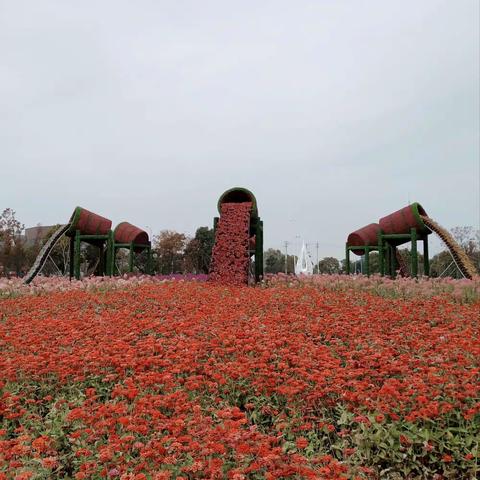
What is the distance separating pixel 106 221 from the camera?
2116 centimetres

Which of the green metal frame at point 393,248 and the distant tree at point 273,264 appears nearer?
the green metal frame at point 393,248

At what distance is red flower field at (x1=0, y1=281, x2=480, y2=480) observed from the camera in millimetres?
2889

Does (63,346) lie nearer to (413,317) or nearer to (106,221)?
(413,317)

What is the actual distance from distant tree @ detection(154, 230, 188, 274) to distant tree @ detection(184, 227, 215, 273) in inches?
36.4

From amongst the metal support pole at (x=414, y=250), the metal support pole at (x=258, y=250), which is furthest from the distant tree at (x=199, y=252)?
the metal support pole at (x=414, y=250)

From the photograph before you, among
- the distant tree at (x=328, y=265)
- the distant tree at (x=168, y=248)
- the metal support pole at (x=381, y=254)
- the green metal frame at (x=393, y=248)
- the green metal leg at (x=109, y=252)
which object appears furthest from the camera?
the distant tree at (x=328, y=265)

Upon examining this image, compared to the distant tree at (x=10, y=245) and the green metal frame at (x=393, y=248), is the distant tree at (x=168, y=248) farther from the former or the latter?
the green metal frame at (x=393, y=248)

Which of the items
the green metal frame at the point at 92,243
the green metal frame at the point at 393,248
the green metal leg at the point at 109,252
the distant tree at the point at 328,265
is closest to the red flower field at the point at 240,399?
the green metal frame at the point at 393,248

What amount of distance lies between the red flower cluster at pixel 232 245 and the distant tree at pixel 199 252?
110ft

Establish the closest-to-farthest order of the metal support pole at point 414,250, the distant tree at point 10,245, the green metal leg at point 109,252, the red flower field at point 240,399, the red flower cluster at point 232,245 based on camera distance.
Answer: the red flower field at point 240,399
the red flower cluster at point 232,245
the metal support pole at point 414,250
the green metal leg at point 109,252
the distant tree at point 10,245

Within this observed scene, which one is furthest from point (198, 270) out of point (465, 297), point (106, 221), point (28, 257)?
point (465, 297)

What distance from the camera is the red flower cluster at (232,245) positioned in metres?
15.0

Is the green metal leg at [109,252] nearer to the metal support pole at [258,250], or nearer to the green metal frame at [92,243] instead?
the green metal frame at [92,243]

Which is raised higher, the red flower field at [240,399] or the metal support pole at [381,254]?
the metal support pole at [381,254]
